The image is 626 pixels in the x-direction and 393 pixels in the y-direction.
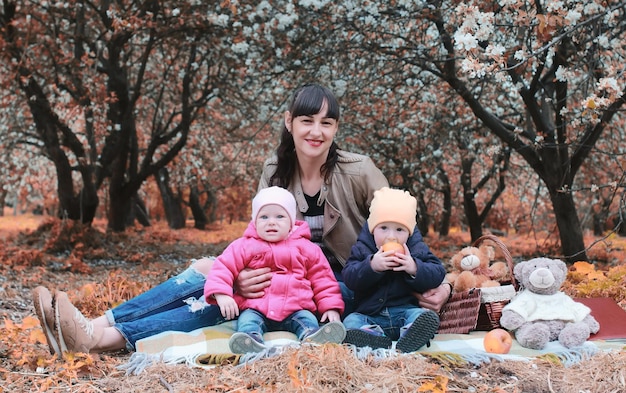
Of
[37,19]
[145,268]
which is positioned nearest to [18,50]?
[37,19]

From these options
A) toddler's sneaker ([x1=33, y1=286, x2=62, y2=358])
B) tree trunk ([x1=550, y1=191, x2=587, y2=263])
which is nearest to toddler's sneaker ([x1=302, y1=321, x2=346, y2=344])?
toddler's sneaker ([x1=33, y1=286, x2=62, y2=358])

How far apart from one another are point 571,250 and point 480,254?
12.3 feet

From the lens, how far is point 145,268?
326 inches

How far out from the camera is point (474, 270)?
3.93 meters

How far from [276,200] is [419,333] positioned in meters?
1.03

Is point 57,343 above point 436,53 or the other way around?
the other way around

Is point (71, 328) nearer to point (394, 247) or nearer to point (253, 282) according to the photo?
point (253, 282)

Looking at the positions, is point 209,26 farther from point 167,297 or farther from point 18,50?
point 167,297

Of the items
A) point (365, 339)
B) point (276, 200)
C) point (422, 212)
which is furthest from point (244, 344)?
point (422, 212)

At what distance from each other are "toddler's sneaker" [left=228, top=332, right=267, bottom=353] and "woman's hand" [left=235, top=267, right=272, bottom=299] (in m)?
0.42

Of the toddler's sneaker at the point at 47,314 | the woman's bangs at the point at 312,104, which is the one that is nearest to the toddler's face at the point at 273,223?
the woman's bangs at the point at 312,104

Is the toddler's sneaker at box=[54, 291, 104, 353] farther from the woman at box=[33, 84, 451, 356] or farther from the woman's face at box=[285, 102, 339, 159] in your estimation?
the woman's face at box=[285, 102, 339, 159]

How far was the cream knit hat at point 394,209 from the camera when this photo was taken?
3.48m

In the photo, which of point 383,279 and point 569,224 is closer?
point 383,279
